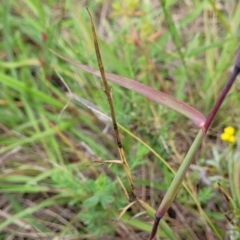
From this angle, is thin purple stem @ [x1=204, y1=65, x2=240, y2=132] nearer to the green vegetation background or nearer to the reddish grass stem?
the reddish grass stem

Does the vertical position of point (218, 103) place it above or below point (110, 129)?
above

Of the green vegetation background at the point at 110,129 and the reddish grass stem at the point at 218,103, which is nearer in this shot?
the reddish grass stem at the point at 218,103

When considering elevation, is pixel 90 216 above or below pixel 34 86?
below

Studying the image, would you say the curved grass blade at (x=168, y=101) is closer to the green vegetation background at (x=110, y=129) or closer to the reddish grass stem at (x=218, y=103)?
the reddish grass stem at (x=218, y=103)

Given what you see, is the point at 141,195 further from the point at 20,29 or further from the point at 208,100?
the point at 20,29

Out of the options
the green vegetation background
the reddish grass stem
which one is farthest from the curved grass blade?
the green vegetation background

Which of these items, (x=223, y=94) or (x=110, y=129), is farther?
(x=110, y=129)

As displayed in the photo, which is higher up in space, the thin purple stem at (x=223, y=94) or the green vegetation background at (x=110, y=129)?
the thin purple stem at (x=223, y=94)

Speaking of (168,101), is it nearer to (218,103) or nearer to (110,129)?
(218,103)

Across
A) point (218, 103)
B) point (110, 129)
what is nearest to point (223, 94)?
point (218, 103)

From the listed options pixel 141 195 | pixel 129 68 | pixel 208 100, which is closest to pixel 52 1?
pixel 129 68

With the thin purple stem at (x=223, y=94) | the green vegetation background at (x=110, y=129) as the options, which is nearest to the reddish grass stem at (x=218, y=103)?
the thin purple stem at (x=223, y=94)
